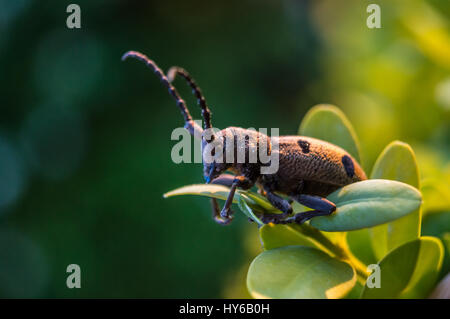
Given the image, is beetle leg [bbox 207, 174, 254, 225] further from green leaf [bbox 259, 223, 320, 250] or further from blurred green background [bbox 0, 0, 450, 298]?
blurred green background [bbox 0, 0, 450, 298]

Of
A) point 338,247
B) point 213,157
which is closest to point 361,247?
point 338,247

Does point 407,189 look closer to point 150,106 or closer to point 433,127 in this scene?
point 433,127

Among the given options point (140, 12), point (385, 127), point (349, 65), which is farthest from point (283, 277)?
point (140, 12)

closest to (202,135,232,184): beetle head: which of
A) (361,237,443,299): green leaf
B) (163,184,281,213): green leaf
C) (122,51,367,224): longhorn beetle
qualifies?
(122,51,367,224): longhorn beetle

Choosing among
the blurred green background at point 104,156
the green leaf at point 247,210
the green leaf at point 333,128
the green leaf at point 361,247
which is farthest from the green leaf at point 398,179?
the blurred green background at point 104,156

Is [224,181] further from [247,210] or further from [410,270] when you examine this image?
[410,270]

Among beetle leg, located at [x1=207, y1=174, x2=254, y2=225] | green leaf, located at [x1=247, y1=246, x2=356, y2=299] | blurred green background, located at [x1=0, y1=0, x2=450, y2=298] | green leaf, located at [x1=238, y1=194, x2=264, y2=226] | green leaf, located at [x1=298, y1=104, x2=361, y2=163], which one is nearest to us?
green leaf, located at [x1=247, y1=246, x2=356, y2=299]

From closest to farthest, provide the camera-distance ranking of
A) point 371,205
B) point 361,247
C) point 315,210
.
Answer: point 371,205 → point 315,210 → point 361,247
